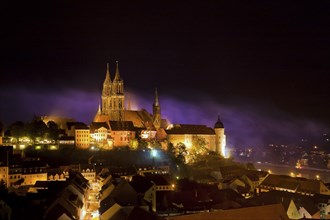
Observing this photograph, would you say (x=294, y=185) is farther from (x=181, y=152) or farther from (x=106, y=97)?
(x=106, y=97)

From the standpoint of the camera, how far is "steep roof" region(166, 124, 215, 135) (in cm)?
8656

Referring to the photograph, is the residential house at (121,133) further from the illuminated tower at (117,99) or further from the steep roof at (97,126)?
the illuminated tower at (117,99)

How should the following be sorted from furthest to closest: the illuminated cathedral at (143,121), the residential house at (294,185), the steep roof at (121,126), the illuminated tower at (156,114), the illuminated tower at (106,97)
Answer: the illuminated tower at (156,114), the illuminated tower at (106,97), the illuminated cathedral at (143,121), the steep roof at (121,126), the residential house at (294,185)

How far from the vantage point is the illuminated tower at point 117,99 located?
83963 millimetres

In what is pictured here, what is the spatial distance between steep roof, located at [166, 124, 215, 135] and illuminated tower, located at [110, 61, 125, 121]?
380 inches

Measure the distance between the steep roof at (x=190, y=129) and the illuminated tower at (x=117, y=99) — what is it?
9.65 meters

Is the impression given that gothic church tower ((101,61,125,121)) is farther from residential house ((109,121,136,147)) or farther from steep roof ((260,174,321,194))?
steep roof ((260,174,321,194))

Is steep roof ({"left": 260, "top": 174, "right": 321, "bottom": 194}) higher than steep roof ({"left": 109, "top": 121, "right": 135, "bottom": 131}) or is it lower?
lower

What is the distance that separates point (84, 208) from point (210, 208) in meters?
11.9

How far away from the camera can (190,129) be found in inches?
3506

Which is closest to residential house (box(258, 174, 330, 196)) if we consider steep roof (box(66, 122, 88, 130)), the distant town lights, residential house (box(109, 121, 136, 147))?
the distant town lights

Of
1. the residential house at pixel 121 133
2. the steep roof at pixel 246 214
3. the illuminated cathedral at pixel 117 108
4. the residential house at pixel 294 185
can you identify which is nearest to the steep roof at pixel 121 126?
the residential house at pixel 121 133

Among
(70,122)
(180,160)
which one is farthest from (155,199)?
(70,122)

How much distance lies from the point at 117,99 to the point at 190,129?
15545mm
